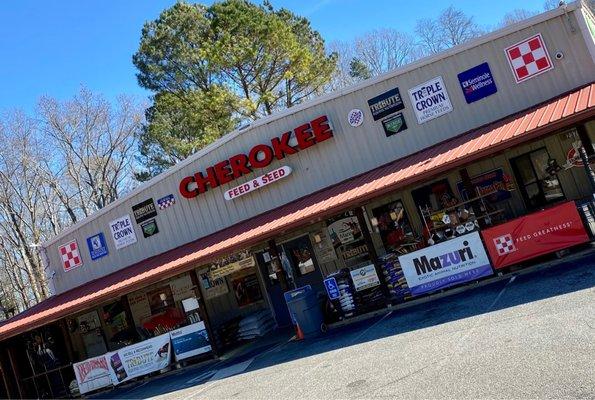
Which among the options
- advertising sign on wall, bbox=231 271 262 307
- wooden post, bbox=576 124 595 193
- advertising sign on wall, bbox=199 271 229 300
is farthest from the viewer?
advertising sign on wall, bbox=199 271 229 300

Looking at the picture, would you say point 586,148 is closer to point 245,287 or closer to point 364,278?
point 364,278

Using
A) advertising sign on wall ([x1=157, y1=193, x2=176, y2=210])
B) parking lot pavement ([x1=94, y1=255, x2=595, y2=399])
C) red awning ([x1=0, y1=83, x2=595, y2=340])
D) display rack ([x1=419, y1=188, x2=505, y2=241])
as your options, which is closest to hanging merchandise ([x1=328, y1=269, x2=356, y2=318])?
parking lot pavement ([x1=94, y1=255, x2=595, y2=399])

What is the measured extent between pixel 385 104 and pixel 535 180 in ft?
15.7

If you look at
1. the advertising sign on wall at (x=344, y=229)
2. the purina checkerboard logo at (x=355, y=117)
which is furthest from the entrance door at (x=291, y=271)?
the purina checkerboard logo at (x=355, y=117)

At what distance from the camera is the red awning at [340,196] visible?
37.5 ft

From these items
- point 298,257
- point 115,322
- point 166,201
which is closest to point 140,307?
point 115,322

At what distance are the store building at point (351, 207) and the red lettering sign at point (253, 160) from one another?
0.13 ft

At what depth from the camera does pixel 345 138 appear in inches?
610

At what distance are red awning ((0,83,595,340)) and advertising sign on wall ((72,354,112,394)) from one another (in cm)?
169

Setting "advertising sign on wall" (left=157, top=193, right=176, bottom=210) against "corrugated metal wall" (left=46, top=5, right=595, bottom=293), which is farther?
"advertising sign on wall" (left=157, top=193, right=176, bottom=210)

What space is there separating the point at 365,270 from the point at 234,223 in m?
5.30

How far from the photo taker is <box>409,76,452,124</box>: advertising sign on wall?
1441 cm

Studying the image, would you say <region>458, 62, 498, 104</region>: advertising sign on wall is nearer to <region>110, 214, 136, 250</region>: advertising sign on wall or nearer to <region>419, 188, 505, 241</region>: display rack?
<region>419, 188, 505, 241</region>: display rack

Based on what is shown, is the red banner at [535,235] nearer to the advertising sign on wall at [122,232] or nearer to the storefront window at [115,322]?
the advertising sign on wall at [122,232]
